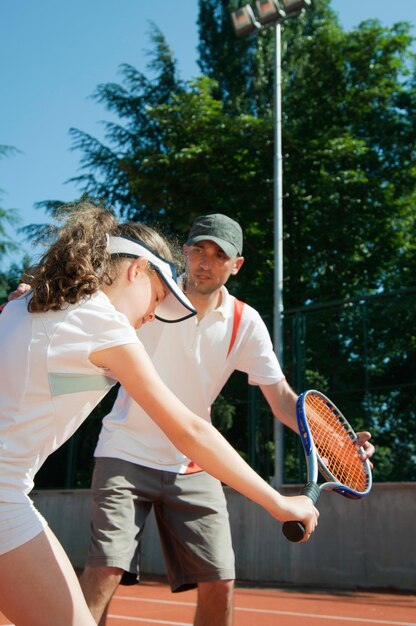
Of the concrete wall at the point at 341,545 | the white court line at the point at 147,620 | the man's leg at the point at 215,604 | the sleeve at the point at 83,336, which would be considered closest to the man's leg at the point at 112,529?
the man's leg at the point at 215,604

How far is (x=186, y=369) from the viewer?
11.5 feet

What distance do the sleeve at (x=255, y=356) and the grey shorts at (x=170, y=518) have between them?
0.54 meters

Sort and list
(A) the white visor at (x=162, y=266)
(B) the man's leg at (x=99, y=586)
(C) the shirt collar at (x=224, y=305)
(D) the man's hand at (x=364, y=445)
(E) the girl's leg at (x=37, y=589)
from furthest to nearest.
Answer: (C) the shirt collar at (x=224, y=305) < (D) the man's hand at (x=364, y=445) < (B) the man's leg at (x=99, y=586) < (A) the white visor at (x=162, y=266) < (E) the girl's leg at (x=37, y=589)

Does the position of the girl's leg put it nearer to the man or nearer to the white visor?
the white visor

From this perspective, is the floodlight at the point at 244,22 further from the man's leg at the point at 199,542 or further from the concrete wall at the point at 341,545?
the man's leg at the point at 199,542

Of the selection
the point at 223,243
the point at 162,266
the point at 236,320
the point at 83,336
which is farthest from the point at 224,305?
the point at 83,336

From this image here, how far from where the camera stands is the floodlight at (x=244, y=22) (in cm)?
1372

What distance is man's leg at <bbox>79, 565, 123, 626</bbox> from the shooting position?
9.78 feet

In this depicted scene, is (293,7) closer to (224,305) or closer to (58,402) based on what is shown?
(224,305)

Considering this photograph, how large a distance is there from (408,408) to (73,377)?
780 cm

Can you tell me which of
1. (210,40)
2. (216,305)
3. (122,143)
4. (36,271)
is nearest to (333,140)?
(122,143)

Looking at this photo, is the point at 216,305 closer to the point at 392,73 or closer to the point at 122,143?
the point at 392,73

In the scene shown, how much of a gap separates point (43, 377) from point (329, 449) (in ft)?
5.53

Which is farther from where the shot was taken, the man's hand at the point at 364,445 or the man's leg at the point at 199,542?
the man's hand at the point at 364,445
